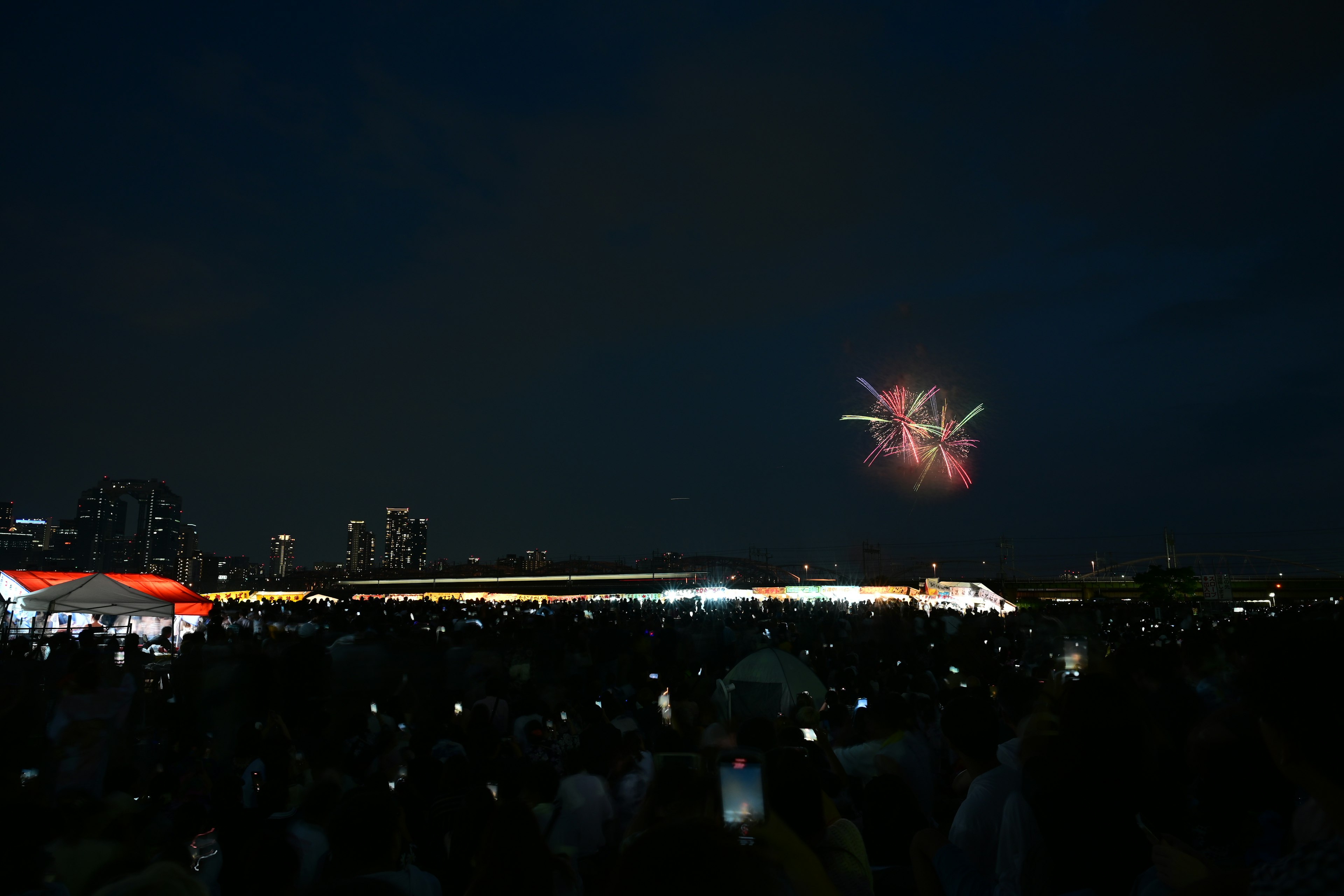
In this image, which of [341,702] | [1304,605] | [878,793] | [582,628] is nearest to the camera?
[878,793]

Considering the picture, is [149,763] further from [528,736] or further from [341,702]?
[528,736]

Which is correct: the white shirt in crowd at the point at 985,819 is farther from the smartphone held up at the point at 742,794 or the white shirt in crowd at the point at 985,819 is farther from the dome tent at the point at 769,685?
the dome tent at the point at 769,685

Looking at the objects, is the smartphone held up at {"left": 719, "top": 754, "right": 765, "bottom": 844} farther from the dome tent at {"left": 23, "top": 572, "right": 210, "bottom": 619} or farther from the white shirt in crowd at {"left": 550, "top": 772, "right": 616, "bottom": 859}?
the dome tent at {"left": 23, "top": 572, "right": 210, "bottom": 619}

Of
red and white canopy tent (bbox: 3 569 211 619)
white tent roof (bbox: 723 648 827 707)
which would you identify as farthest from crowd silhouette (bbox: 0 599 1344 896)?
red and white canopy tent (bbox: 3 569 211 619)

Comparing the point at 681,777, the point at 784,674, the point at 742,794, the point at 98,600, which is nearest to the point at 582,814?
the point at 681,777

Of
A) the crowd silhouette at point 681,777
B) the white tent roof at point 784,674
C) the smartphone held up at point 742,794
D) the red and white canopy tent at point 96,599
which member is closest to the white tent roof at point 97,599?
the red and white canopy tent at point 96,599

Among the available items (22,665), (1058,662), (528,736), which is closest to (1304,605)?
(1058,662)
